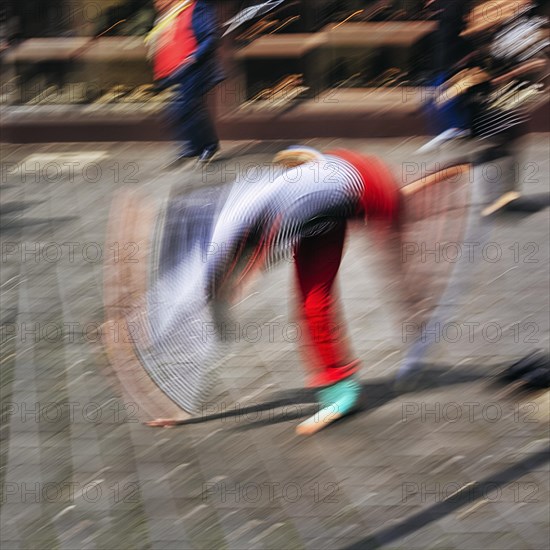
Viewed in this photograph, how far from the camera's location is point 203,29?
9.52 meters

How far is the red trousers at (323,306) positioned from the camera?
5215mm

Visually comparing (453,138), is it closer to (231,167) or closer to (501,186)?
(501,186)

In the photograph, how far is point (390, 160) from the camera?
1012cm

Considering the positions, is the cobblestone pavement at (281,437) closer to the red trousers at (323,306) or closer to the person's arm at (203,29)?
the red trousers at (323,306)

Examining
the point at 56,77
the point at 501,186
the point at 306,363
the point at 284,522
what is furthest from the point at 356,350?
the point at 56,77

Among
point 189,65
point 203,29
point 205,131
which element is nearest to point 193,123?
point 205,131

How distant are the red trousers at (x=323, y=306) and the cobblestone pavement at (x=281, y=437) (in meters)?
0.29

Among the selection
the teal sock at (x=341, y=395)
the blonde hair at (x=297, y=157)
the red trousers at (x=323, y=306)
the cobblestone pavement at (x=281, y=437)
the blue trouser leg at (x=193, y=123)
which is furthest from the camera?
the blue trouser leg at (x=193, y=123)

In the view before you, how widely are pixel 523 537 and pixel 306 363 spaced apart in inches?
76.1

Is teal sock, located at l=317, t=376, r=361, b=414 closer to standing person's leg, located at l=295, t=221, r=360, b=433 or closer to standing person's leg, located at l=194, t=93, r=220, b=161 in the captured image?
standing person's leg, located at l=295, t=221, r=360, b=433

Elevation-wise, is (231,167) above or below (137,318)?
below

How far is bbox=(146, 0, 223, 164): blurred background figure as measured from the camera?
954 cm

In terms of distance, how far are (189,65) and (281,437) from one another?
16.6ft

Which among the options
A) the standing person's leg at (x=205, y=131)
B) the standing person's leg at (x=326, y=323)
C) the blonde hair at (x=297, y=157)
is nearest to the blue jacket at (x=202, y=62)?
the standing person's leg at (x=205, y=131)
